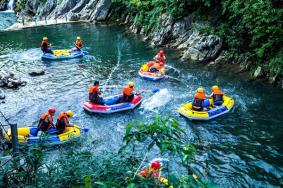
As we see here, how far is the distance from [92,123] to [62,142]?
2.17m

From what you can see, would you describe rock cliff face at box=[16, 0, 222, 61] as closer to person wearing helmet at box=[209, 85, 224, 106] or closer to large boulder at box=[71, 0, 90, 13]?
large boulder at box=[71, 0, 90, 13]

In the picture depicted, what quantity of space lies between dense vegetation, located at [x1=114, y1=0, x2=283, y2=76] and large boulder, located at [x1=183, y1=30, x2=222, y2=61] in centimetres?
49

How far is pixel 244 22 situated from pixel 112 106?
32.0 ft

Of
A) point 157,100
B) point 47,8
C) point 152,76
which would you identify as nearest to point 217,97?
point 157,100

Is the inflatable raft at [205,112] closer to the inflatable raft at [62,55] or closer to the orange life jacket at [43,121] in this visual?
the orange life jacket at [43,121]

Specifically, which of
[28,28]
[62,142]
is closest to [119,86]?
[62,142]

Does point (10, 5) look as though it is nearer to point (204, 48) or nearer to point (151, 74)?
point (204, 48)

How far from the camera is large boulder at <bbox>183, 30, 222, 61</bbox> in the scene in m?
23.4

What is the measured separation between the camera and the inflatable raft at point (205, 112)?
1580 cm

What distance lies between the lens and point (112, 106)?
1692 cm

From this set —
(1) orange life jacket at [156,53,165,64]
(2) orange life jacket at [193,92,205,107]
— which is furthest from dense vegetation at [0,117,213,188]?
(1) orange life jacket at [156,53,165,64]

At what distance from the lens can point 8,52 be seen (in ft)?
92.9

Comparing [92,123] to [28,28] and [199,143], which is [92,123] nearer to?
[199,143]

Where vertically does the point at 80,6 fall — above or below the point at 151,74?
above
